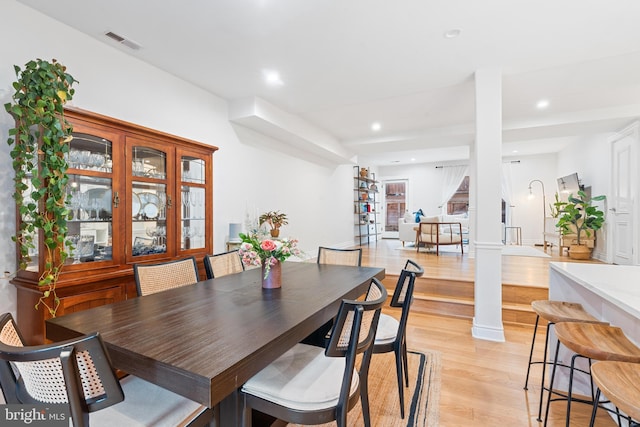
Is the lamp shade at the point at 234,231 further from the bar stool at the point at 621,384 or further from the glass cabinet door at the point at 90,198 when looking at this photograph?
the bar stool at the point at 621,384

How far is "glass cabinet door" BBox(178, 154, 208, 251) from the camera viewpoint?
120 inches

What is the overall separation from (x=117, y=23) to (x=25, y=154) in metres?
1.26

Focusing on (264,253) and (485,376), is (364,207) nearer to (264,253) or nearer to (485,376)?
(485,376)

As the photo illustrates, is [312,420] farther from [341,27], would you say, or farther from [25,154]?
[341,27]

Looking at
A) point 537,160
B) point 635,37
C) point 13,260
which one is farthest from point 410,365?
point 537,160

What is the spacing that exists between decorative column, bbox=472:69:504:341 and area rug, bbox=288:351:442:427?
0.78 metres

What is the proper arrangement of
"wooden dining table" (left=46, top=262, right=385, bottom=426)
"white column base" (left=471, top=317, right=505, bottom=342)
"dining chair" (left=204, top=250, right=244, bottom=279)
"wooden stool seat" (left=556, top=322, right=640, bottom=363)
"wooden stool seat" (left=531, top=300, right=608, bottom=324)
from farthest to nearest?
"white column base" (left=471, top=317, right=505, bottom=342) < "dining chair" (left=204, top=250, right=244, bottom=279) < "wooden stool seat" (left=531, top=300, right=608, bottom=324) < "wooden stool seat" (left=556, top=322, right=640, bottom=363) < "wooden dining table" (left=46, top=262, right=385, bottom=426)

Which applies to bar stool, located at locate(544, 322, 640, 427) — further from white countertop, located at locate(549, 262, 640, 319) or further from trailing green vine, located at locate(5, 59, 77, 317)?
trailing green vine, located at locate(5, 59, 77, 317)

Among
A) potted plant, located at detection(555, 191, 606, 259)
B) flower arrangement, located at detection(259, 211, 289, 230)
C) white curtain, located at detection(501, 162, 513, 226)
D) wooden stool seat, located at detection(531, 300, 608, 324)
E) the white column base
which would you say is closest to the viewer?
wooden stool seat, located at detection(531, 300, 608, 324)

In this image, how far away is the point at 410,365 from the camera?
2492 millimetres

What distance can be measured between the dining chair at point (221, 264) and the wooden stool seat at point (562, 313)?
7.45ft

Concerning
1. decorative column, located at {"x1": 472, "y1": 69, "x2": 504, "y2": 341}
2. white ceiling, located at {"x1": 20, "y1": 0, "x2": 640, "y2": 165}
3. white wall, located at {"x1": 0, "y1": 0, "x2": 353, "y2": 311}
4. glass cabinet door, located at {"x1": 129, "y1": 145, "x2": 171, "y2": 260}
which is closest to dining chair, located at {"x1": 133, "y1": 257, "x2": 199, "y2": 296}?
glass cabinet door, located at {"x1": 129, "y1": 145, "x2": 171, "y2": 260}

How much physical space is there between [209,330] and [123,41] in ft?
9.02

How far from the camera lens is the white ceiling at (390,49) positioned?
2254 millimetres
